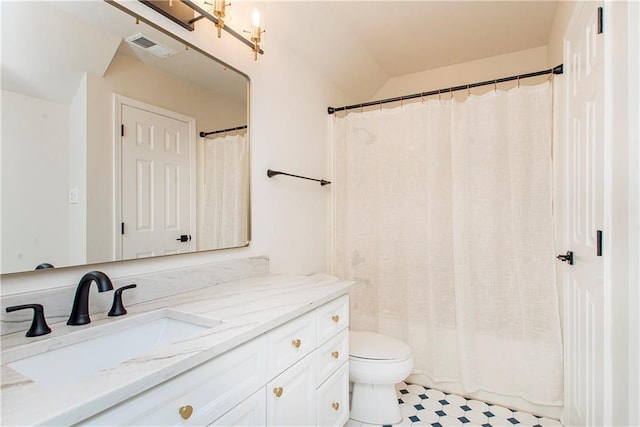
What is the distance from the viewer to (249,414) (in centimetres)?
99

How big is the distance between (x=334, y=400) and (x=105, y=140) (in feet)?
4.83

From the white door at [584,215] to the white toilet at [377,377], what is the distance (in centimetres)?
80

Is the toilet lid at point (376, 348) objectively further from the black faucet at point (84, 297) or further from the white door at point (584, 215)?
the black faucet at point (84, 297)

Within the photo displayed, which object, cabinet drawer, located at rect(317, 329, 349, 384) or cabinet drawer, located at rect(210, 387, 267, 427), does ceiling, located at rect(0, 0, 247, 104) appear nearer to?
cabinet drawer, located at rect(210, 387, 267, 427)

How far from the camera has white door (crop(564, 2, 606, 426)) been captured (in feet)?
3.86

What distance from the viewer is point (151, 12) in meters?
1.27

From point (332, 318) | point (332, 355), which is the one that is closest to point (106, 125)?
point (332, 318)

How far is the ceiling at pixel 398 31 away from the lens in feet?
6.52

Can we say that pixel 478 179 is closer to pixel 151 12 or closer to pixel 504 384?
pixel 504 384

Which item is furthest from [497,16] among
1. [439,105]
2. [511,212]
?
[511,212]

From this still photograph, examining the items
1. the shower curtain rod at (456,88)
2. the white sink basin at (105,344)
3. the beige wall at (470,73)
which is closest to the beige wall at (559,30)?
the shower curtain rod at (456,88)

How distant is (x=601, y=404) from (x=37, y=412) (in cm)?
163

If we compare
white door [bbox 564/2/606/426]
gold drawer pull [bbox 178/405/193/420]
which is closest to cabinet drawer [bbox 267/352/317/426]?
gold drawer pull [bbox 178/405/193/420]

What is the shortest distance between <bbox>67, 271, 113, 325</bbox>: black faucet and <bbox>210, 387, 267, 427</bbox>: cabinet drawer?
510 mm
